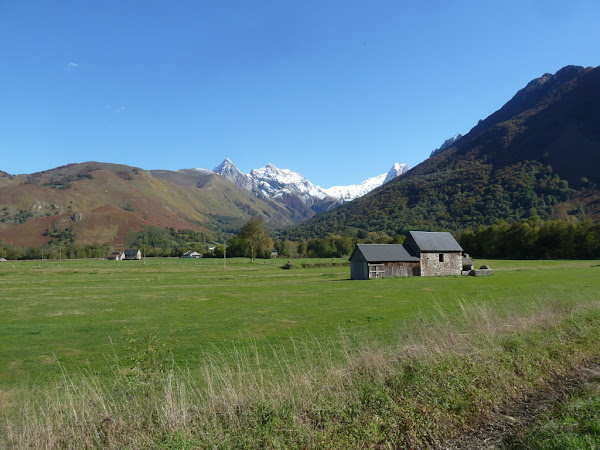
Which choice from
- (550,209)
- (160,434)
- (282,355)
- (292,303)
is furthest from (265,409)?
(550,209)

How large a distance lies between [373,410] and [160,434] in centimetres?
401

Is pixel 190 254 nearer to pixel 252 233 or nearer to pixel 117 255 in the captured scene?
pixel 117 255

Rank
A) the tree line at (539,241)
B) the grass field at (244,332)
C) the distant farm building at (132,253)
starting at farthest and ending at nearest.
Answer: the distant farm building at (132,253)
the tree line at (539,241)
the grass field at (244,332)

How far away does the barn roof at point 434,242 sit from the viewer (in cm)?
6109

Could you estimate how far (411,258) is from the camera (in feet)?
197

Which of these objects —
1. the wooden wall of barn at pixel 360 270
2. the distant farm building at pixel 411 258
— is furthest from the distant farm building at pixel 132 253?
the distant farm building at pixel 411 258

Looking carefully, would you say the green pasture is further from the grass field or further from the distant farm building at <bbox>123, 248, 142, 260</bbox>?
the distant farm building at <bbox>123, 248, 142, 260</bbox>

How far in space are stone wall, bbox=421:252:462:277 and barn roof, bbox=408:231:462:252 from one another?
891mm

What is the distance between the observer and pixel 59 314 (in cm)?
2673

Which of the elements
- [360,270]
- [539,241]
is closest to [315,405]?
[360,270]

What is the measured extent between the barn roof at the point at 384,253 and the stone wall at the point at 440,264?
2.01 meters

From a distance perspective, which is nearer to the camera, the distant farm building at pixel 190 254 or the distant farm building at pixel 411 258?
the distant farm building at pixel 411 258

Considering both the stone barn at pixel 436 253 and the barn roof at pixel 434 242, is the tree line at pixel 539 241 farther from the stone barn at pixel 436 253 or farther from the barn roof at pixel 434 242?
the barn roof at pixel 434 242

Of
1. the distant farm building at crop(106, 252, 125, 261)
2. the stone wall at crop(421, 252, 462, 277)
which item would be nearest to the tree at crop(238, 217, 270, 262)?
the stone wall at crop(421, 252, 462, 277)
